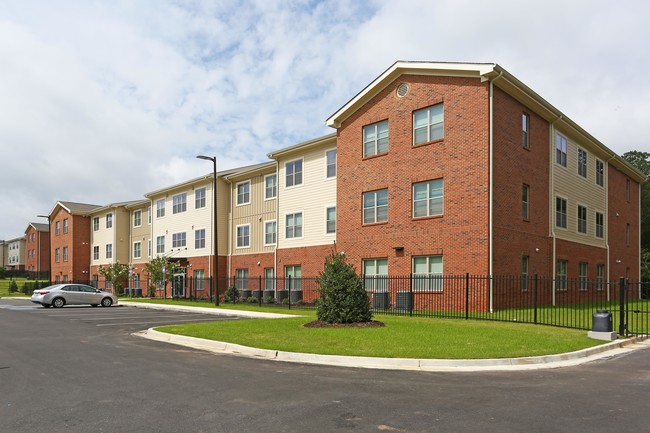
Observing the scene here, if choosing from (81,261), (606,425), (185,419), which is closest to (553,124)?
(606,425)

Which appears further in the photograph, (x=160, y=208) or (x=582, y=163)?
(x=160, y=208)

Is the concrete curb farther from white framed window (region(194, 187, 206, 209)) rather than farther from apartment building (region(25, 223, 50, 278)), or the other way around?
apartment building (region(25, 223, 50, 278))

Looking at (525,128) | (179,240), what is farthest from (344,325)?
(179,240)

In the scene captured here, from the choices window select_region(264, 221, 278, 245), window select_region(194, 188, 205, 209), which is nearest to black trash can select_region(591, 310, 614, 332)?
window select_region(264, 221, 278, 245)

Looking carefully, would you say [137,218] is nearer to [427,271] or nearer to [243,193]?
[243,193]

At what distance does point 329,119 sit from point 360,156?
275cm

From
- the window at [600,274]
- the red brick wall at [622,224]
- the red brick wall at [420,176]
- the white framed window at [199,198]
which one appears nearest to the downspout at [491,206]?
the red brick wall at [420,176]

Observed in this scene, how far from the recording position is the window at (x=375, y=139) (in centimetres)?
2711

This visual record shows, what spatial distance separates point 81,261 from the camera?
6100 cm

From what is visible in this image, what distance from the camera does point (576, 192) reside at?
3069 centimetres

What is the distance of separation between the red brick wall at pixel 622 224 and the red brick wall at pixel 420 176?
16.8m

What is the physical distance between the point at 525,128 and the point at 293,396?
70.2 feet

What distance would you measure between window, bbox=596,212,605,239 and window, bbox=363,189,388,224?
15.1 metres

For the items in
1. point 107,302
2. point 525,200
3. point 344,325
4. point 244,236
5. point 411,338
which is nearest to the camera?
point 411,338
